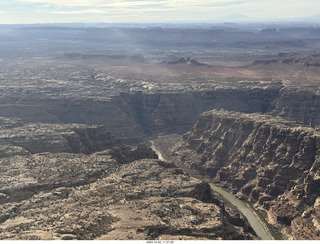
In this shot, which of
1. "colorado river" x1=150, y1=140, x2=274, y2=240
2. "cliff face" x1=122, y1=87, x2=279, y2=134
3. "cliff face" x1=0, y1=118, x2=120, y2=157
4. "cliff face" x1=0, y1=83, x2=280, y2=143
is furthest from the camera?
"cliff face" x1=122, y1=87, x2=279, y2=134

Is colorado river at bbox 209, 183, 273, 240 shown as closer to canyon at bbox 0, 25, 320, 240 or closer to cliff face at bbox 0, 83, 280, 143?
canyon at bbox 0, 25, 320, 240

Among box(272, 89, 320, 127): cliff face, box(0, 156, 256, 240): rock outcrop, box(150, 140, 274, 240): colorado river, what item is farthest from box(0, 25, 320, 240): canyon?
box(150, 140, 274, 240): colorado river

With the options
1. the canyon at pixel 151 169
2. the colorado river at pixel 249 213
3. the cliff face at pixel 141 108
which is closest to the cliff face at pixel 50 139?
the canyon at pixel 151 169

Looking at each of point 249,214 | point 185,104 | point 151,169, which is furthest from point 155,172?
point 185,104

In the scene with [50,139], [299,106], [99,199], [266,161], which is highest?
[99,199]

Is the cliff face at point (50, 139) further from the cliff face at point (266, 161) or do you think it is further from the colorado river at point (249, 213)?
the colorado river at point (249, 213)

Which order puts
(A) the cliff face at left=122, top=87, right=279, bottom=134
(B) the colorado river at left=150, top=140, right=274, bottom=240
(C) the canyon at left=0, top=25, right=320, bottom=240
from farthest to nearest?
1. (A) the cliff face at left=122, top=87, right=279, bottom=134
2. (B) the colorado river at left=150, top=140, right=274, bottom=240
3. (C) the canyon at left=0, top=25, right=320, bottom=240

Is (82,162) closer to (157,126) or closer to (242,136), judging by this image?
(242,136)

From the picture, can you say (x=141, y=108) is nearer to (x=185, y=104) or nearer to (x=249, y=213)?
(x=185, y=104)
